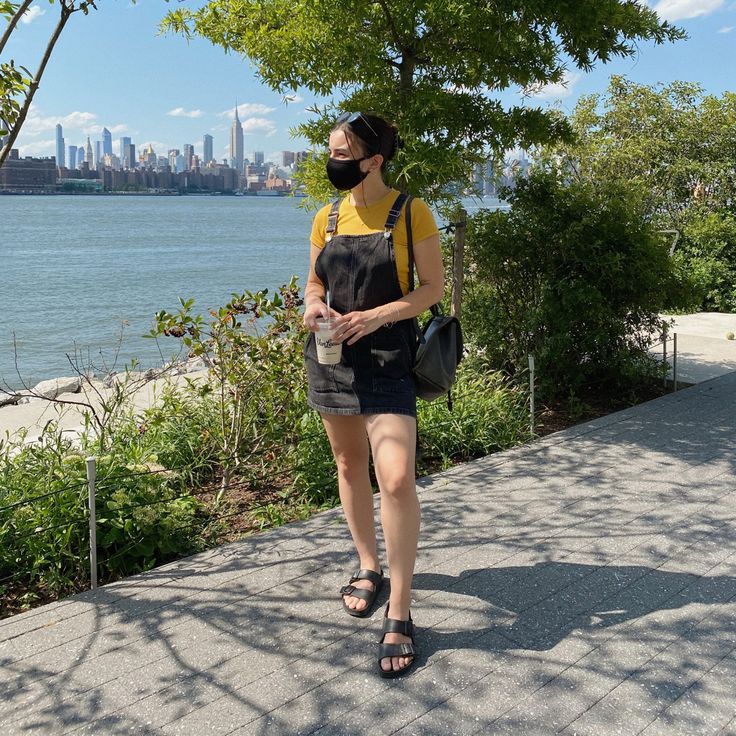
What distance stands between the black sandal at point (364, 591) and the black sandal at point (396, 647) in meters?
0.25

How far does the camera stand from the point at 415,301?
9.18 feet

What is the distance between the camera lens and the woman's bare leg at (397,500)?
2711 mm

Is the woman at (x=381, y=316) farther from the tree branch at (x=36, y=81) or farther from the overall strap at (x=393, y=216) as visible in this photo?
the tree branch at (x=36, y=81)

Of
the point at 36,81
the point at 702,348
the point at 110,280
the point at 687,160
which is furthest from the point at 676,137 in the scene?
the point at 110,280

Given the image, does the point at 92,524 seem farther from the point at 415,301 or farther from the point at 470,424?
the point at 470,424

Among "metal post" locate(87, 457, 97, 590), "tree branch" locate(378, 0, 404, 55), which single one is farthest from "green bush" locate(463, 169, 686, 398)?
"metal post" locate(87, 457, 97, 590)

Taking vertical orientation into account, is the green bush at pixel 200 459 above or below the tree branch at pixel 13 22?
below

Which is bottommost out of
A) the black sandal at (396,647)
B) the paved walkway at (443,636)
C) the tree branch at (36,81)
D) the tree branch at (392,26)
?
the paved walkway at (443,636)

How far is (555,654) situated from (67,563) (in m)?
2.14

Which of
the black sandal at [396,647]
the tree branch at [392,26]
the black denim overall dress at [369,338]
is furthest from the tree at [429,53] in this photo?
the black sandal at [396,647]

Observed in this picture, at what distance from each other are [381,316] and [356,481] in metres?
0.74

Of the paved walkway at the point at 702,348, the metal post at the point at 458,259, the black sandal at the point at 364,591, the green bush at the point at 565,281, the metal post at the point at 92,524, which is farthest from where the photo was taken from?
the paved walkway at the point at 702,348

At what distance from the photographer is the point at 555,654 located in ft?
9.22

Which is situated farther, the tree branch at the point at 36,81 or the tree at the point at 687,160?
the tree at the point at 687,160
